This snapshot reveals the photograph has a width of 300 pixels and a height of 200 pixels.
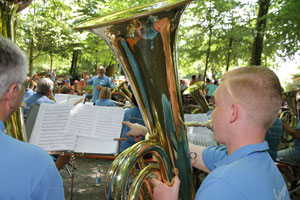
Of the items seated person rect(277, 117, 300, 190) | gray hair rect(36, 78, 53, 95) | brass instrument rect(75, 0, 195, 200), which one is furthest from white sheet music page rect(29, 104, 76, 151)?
seated person rect(277, 117, 300, 190)

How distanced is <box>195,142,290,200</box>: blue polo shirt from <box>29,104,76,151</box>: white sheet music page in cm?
165

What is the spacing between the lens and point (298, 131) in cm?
339

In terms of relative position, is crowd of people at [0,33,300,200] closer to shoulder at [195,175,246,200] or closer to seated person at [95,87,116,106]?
shoulder at [195,175,246,200]

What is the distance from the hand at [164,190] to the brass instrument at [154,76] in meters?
0.03

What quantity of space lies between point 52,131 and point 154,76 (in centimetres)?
140

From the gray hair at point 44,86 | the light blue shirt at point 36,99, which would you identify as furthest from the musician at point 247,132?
the gray hair at point 44,86

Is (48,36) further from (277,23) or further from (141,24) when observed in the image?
(141,24)

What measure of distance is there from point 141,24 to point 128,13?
0.10 metres

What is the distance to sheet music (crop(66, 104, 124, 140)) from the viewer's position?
90.6 inches

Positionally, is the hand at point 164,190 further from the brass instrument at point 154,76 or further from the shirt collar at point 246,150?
the shirt collar at point 246,150

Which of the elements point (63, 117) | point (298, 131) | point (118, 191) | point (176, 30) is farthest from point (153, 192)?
point (298, 131)

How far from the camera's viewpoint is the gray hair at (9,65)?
910mm

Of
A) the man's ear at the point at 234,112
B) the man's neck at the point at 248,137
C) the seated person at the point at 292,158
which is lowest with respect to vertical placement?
the seated person at the point at 292,158

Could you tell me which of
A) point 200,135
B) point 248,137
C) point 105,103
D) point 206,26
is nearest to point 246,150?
point 248,137
